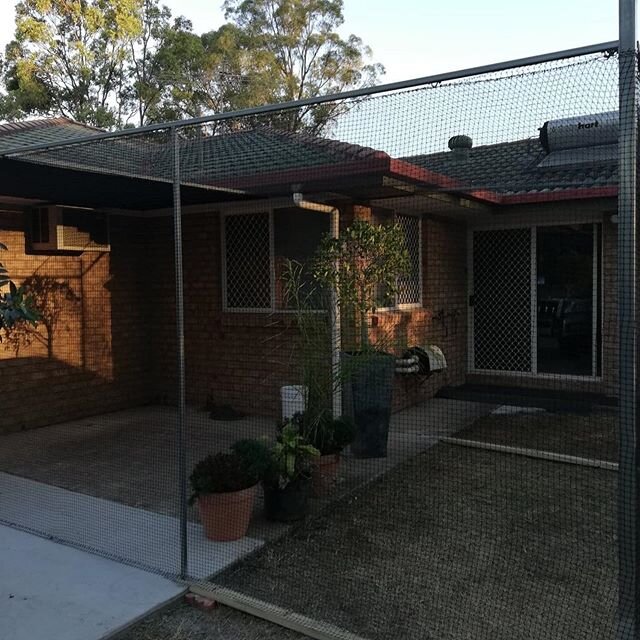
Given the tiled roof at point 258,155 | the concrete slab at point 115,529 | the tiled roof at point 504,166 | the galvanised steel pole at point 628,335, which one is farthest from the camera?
the tiled roof at point 258,155

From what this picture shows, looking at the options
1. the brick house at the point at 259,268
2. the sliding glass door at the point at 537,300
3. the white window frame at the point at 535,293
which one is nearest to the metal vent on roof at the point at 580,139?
the brick house at the point at 259,268

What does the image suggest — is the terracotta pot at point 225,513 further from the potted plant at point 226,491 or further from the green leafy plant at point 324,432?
the green leafy plant at point 324,432

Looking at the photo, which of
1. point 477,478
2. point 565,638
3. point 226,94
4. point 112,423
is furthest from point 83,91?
point 565,638

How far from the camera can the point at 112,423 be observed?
7359 mm

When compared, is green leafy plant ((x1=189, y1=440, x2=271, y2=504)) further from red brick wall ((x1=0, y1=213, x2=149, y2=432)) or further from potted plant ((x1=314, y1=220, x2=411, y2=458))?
red brick wall ((x1=0, y1=213, x2=149, y2=432))

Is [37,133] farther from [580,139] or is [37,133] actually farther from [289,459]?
[580,139]

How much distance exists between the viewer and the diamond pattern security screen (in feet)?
28.3

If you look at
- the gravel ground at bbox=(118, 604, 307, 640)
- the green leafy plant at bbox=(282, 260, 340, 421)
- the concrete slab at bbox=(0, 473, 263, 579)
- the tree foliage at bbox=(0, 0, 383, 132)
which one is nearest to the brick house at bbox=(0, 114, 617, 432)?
the green leafy plant at bbox=(282, 260, 340, 421)

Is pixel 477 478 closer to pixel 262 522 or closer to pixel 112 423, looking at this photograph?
pixel 262 522

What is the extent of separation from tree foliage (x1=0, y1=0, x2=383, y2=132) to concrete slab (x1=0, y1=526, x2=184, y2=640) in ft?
65.3

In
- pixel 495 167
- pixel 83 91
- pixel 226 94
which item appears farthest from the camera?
pixel 226 94

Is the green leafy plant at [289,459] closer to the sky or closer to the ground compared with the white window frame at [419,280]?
closer to the ground

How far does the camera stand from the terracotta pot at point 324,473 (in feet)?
15.5

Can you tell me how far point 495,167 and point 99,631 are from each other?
3.98 m
